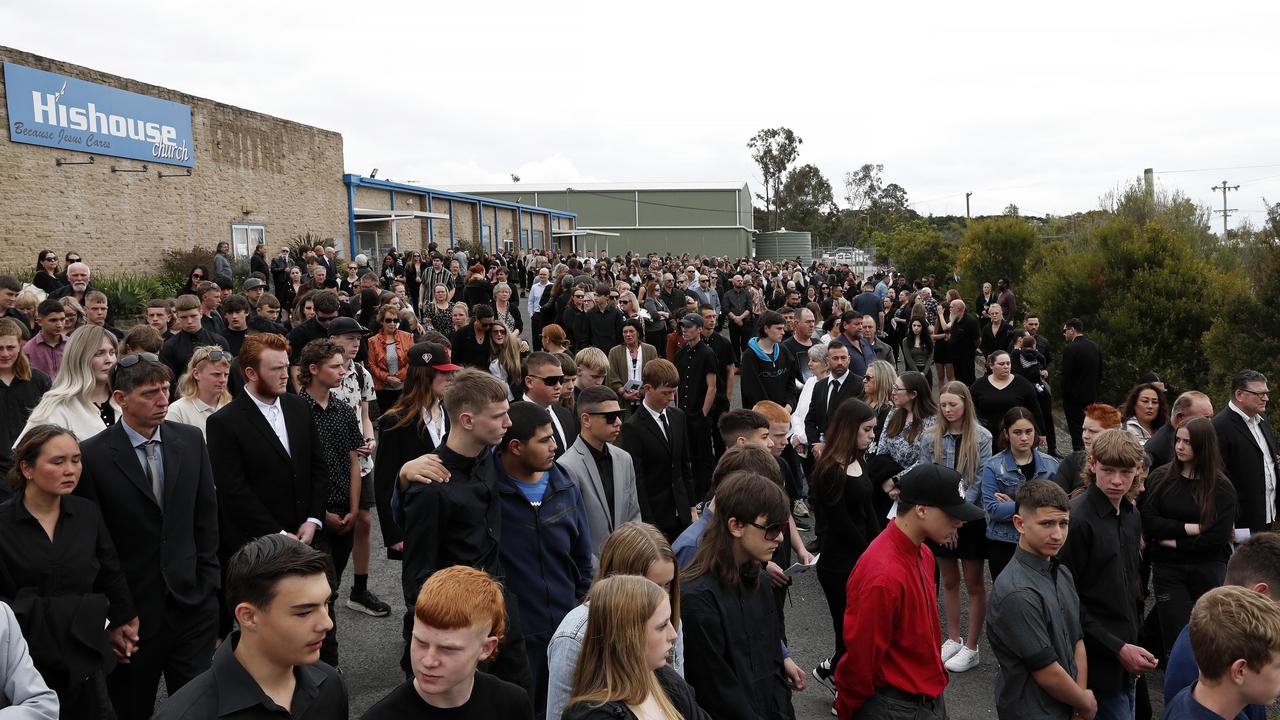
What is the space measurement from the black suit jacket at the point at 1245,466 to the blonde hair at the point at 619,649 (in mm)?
5584

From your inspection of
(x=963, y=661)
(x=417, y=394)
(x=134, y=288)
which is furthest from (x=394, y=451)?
(x=134, y=288)

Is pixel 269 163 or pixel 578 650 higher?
pixel 269 163

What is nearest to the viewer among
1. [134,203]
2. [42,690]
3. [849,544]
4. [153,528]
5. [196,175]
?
[42,690]

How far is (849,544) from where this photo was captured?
546 centimetres

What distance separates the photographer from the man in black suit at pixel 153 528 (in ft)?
14.0

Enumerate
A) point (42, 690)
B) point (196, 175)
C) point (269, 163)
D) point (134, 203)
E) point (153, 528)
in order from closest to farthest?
point (42, 690) → point (153, 528) → point (134, 203) → point (196, 175) → point (269, 163)

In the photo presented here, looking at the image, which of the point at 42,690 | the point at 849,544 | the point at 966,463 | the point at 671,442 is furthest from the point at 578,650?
the point at 966,463

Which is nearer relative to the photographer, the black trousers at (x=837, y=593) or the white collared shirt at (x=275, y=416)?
the white collared shirt at (x=275, y=416)

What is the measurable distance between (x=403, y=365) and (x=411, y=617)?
209 inches

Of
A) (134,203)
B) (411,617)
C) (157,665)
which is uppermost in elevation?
(134,203)

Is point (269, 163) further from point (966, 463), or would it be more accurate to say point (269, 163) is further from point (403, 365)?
point (966, 463)

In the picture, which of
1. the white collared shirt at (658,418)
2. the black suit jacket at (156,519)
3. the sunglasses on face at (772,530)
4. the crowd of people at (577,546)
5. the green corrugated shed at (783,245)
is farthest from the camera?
the green corrugated shed at (783,245)

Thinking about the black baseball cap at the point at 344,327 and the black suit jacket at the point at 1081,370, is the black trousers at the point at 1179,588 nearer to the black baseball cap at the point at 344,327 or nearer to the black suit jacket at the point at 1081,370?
the black baseball cap at the point at 344,327

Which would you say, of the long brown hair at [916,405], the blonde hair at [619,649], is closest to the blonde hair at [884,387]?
the long brown hair at [916,405]
